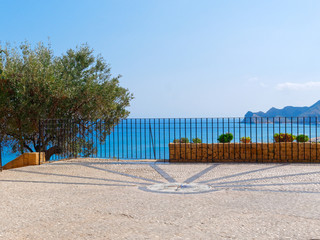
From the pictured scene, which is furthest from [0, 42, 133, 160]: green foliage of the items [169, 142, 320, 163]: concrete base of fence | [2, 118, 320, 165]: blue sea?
[169, 142, 320, 163]: concrete base of fence

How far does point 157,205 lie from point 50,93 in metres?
11.7

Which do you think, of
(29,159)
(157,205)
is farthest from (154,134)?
(157,205)

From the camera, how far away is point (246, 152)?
11.6m

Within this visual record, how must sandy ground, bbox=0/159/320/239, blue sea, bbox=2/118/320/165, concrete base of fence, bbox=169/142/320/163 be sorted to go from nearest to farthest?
sandy ground, bbox=0/159/320/239 < concrete base of fence, bbox=169/142/320/163 < blue sea, bbox=2/118/320/165

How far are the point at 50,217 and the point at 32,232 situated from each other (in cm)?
67

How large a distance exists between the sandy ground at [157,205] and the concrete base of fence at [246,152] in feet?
5.71

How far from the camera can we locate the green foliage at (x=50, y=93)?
51.0 ft

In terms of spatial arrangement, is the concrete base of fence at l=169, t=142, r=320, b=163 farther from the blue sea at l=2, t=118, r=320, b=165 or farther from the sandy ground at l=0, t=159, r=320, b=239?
the sandy ground at l=0, t=159, r=320, b=239

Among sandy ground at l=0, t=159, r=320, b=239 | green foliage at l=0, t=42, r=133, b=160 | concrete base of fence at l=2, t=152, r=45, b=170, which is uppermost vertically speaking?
green foliage at l=0, t=42, r=133, b=160

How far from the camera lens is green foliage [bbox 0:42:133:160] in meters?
15.5

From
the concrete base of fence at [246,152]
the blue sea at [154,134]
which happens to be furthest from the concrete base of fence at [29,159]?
the concrete base of fence at [246,152]

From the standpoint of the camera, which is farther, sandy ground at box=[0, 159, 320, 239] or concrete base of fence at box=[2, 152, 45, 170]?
concrete base of fence at box=[2, 152, 45, 170]

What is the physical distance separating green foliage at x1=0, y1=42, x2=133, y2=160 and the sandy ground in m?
5.69

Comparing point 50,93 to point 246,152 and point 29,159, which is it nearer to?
point 29,159
